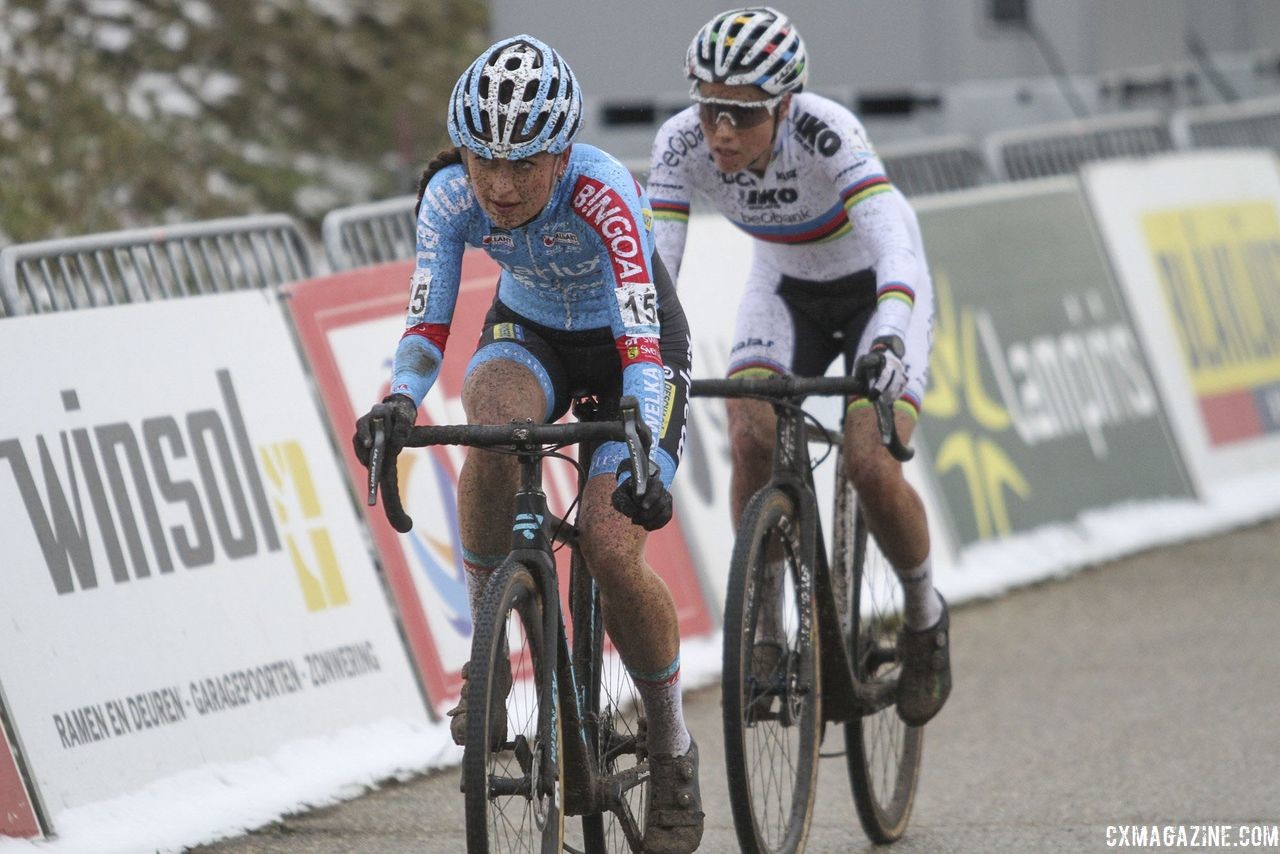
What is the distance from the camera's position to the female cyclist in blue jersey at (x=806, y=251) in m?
5.59

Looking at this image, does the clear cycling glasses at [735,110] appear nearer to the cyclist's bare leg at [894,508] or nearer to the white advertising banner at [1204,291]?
the cyclist's bare leg at [894,508]

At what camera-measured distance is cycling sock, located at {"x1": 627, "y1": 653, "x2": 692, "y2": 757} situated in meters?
4.79

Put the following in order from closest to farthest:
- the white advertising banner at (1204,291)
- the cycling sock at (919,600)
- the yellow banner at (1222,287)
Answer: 1. the cycling sock at (919,600)
2. the white advertising banner at (1204,291)
3. the yellow banner at (1222,287)

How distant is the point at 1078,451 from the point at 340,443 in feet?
17.1

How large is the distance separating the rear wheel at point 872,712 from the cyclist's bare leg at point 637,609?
0.99 metres

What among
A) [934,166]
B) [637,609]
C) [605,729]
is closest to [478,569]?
[637,609]

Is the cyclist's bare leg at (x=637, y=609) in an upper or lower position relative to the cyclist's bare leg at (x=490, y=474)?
lower

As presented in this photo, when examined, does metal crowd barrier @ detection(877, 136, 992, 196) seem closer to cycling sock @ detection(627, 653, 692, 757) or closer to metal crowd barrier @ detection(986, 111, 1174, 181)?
metal crowd barrier @ detection(986, 111, 1174, 181)

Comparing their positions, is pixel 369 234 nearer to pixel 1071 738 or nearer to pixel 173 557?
pixel 173 557

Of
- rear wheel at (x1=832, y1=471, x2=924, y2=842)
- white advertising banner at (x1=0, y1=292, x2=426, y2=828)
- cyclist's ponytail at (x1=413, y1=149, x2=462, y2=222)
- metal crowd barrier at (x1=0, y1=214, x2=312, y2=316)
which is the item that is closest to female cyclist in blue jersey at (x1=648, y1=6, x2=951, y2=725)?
rear wheel at (x1=832, y1=471, x2=924, y2=842)

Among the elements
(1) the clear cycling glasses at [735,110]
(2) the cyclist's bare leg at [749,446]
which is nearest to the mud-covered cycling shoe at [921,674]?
(2) the cyclist's bare leg at [749,446]

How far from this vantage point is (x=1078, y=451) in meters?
11.0

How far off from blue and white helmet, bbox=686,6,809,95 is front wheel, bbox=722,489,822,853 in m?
1.19

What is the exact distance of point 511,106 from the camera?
14.3 feet
